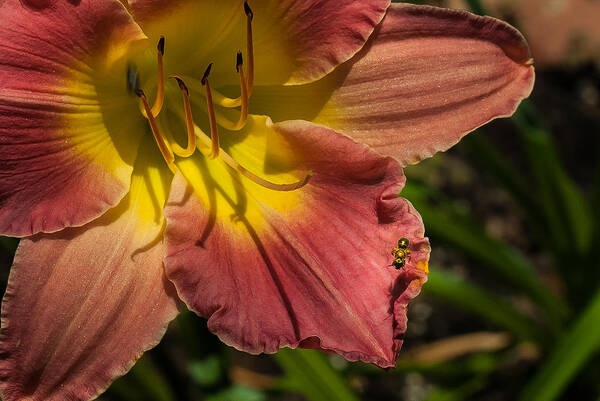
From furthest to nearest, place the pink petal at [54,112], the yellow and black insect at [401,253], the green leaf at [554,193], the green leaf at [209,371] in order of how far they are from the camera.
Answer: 1. the green leaf at [554,193]
2. the green leaf at [209,371]
3. the yellow and black insect at [401,253]
4. the pink petal at [54,112]

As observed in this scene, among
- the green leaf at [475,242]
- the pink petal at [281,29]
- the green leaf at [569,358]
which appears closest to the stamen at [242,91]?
the pink petal at [281,29]

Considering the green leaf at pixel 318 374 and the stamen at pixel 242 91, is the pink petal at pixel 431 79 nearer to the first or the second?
the stamen at pixel 242 91

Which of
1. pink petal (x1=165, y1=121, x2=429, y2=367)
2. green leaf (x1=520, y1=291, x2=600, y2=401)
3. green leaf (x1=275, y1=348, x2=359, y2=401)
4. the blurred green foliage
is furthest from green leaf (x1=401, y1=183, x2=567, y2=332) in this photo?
pink petal (x1=165, y1=121, x2=429, y2=367)

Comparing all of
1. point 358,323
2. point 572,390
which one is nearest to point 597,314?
point 572,390

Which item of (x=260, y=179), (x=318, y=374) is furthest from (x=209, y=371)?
(x=260, y=179)

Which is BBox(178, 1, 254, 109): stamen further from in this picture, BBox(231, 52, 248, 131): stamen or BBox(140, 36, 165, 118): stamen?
BBox(140, 36, 165, 118): stamen

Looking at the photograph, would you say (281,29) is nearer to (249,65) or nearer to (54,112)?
(249,65)

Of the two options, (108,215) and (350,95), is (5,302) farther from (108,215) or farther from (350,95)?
(350,95)
